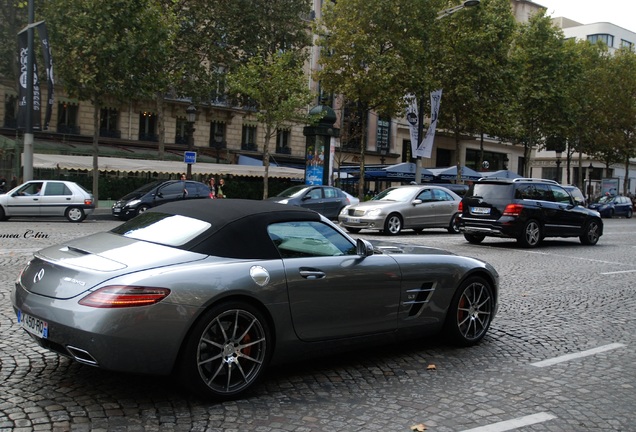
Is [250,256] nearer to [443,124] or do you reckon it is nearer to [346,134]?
[443,124]

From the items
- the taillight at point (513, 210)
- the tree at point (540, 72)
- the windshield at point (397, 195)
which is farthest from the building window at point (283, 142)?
the taillight at point (513, 210)

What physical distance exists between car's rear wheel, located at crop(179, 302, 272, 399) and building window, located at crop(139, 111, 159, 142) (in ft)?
Result: 128

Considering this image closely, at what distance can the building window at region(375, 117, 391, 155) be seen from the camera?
53.4 metres

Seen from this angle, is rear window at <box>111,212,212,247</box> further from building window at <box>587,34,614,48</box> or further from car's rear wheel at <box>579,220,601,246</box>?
building window at <box>587,34,614,48</box>

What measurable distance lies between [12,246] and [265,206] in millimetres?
8954

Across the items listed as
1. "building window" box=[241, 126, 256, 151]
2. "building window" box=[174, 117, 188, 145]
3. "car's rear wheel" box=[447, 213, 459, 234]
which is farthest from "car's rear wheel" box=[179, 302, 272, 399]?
"building window" box=[241, 126, 256, 151]

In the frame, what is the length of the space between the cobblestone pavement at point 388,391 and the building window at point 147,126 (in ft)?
117

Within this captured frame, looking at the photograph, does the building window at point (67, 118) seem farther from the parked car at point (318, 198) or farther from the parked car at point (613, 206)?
the parked car at point (613, 206)

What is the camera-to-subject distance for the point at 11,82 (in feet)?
119

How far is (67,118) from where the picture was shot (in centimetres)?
3841

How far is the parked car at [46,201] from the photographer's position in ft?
65.1

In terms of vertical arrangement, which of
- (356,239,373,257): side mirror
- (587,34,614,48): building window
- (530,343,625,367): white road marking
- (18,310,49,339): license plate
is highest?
(587,34,614,48): building window

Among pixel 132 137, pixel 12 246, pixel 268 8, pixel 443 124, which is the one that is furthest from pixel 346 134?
pixel 12 246

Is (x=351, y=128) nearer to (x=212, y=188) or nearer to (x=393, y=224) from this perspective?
(x=212, y=188)
